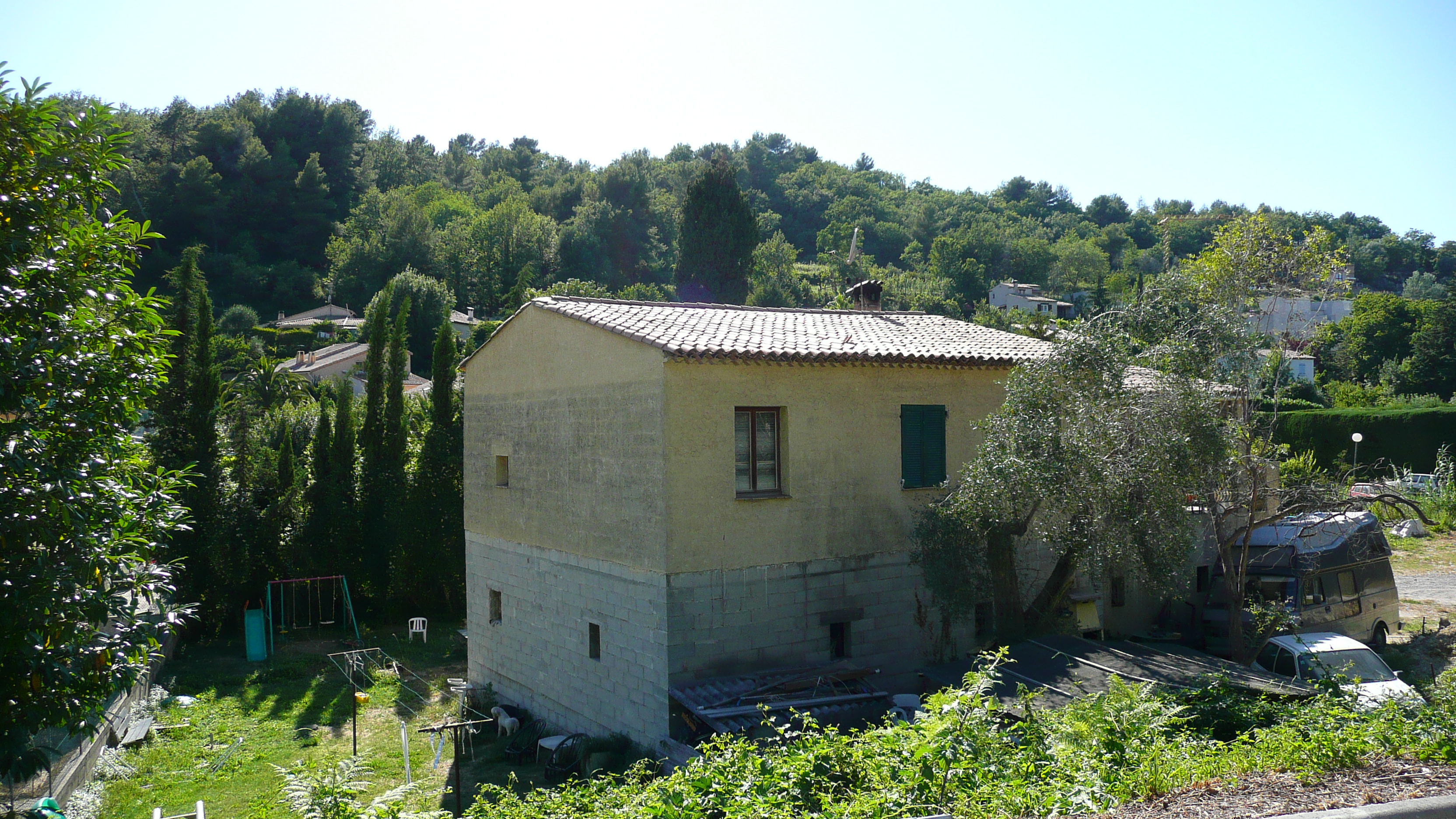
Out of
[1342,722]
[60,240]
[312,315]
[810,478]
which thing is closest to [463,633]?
[810,478]

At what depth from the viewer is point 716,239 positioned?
6294 centimetres

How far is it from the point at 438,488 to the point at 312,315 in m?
48.2

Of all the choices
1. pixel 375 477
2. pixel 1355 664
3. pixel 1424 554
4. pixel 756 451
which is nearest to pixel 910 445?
pixel 756 451

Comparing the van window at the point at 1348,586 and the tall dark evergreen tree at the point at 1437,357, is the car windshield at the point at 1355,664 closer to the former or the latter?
the van window at the point at 1348,586

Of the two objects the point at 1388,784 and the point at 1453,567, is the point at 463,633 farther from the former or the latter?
the point at 1453,567

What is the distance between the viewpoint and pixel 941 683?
41.9 feet

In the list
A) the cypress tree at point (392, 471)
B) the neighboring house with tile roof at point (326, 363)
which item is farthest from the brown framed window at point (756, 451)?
the neighboring house with tile roof at point (326, 363)

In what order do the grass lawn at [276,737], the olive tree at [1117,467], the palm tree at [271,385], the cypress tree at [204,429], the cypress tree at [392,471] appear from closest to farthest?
the olive tree at [1117,467]
the grass lawn at [276,737]
the cypress tree at [204,429]
the cypress tree at [392,471]
the palm tree at [271,385]

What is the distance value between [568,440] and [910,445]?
554 cm

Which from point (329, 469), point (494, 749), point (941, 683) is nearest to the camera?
point (941, 683)

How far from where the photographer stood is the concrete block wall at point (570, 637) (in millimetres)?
12727

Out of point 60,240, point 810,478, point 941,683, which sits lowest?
point 941,683

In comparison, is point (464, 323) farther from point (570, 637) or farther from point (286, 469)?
point (570, 637)

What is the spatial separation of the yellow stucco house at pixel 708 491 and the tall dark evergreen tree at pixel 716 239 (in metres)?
46.8
